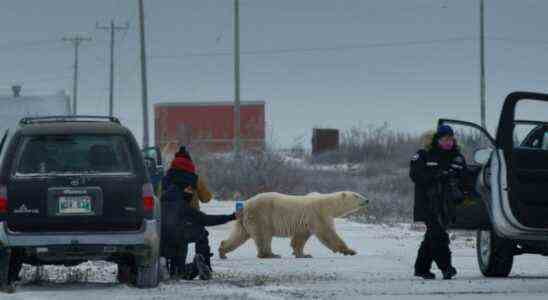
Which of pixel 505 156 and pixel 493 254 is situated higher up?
pixel 505 156

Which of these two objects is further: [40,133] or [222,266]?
[222,266]

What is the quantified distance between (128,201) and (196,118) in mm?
57553

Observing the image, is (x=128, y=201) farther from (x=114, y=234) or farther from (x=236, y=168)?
(x=236, y=168)

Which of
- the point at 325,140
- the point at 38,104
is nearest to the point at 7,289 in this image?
the point at 38,104

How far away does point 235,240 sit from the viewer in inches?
808

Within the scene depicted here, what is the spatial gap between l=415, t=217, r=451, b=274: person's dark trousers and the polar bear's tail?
17.9 ft

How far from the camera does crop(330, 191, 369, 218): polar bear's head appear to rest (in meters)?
21.0

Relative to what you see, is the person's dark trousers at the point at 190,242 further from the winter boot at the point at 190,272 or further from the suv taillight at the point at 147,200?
the suv taillight at the point at 147,200

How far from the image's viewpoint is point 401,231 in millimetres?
25984

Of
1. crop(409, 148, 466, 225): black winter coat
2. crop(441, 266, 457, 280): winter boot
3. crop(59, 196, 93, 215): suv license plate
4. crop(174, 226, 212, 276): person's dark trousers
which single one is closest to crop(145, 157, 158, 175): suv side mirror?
crop(174, 226, 212, 276): person's dark trousers

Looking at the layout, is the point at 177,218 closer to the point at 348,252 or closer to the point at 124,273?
the point at 124,273

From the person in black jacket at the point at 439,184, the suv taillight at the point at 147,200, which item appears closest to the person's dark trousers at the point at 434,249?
the person in black jacket at the point at 439,184

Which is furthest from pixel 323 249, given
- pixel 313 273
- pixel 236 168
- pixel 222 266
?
pixel 236 168

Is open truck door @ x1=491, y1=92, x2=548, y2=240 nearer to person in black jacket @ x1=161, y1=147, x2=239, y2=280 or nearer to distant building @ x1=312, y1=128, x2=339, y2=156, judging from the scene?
person in black jacket @ x1=161, y1=147, x2=239, y2=280
